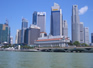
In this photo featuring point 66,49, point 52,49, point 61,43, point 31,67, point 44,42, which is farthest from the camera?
point 44,42

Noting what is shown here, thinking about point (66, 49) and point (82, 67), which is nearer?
point (82, 67)

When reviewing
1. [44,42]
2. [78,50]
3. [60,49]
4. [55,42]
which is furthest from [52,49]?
[44,42]

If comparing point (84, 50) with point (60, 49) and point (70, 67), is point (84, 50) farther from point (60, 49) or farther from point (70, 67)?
point (70, 67)

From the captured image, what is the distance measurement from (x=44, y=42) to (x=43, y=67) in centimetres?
17317

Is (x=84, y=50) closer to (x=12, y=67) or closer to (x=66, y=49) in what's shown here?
(x=66, y=49)

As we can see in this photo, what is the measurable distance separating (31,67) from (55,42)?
156766 mm

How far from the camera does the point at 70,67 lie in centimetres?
2609

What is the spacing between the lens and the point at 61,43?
173375 millimetres

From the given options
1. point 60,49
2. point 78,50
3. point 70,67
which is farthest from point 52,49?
point 70,67

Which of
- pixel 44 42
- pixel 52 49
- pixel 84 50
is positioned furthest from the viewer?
pixel 44 42

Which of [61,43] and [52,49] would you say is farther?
[61,43]

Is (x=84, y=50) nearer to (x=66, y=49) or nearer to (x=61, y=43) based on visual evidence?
(x=66, y=49)

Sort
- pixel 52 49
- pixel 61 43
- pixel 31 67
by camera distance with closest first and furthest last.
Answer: pixel 31 67 → pixel 52 49 → pixel 61 43

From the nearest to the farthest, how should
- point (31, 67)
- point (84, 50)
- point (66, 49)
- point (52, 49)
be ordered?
point (31, 67)
point (84, 50)
point (66, 49)
point (52, 49)
